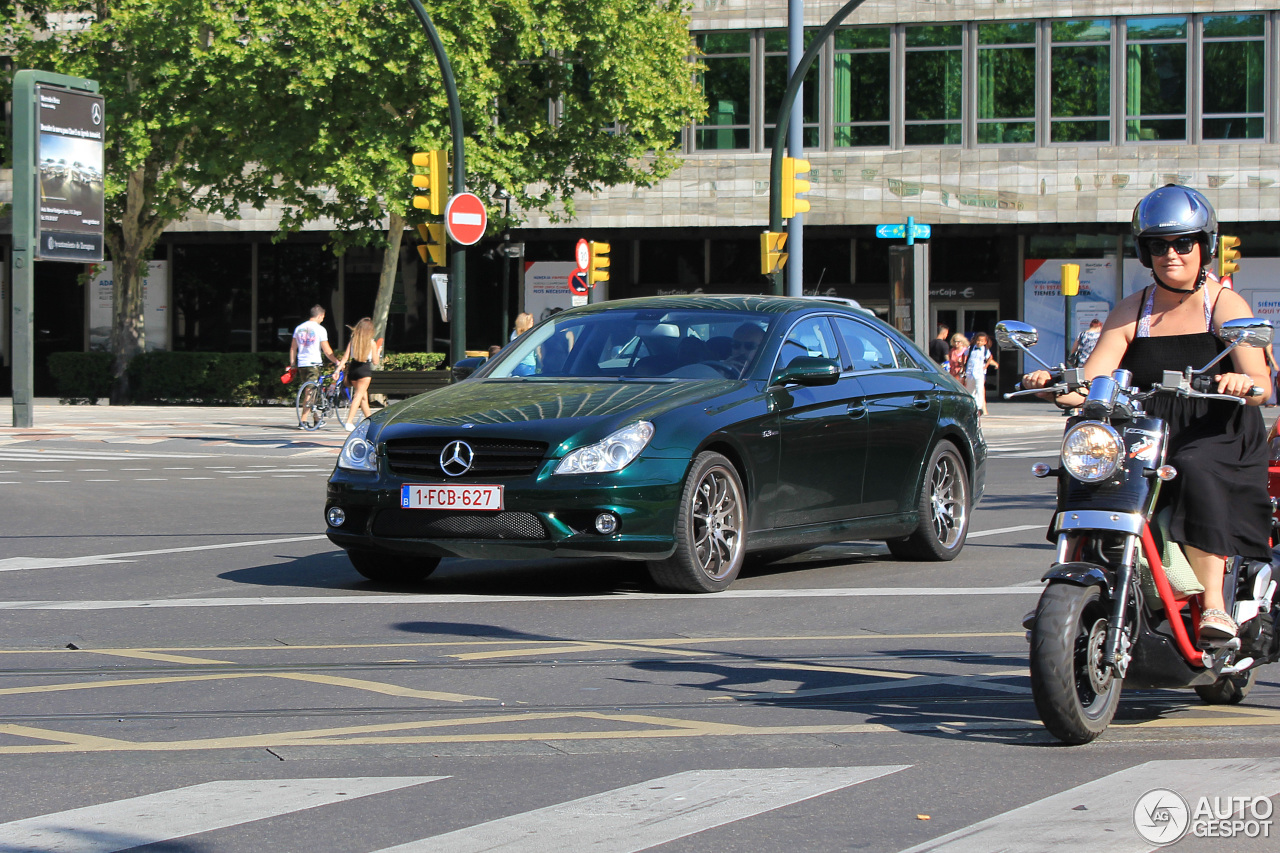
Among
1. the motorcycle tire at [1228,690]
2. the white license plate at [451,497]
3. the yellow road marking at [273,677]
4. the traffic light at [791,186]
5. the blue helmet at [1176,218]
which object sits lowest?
the yellow road marking at [273,677]

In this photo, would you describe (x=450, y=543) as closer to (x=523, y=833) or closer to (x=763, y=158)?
(x=523, y=833)

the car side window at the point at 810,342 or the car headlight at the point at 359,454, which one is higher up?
the car side window at the point at 810,342

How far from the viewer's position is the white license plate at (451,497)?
28.3ft

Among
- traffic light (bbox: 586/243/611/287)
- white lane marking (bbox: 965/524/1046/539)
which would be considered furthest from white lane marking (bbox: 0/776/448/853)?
traffic light (bbox: 586/243/611/287)

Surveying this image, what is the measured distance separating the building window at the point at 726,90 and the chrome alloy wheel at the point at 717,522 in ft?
103

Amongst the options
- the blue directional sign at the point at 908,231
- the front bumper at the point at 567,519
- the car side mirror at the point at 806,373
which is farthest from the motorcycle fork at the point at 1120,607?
the blue directional sign at the point at 908,231

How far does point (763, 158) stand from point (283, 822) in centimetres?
3557

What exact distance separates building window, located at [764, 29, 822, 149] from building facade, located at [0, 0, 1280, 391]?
0.04 meters

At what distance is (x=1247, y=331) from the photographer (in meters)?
5.18

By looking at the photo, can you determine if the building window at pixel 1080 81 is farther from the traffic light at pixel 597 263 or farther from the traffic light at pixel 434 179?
the traffic light at pixel 434 179

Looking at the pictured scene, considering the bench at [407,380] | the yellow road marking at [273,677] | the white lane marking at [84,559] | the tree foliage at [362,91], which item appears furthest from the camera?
the tree foliage at [362,91]

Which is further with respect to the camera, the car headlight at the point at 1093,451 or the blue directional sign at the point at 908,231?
the blue directional sign at the point at 908,231

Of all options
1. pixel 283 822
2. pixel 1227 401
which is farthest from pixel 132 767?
pixel 1227 401

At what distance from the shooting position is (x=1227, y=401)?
5449 mm
